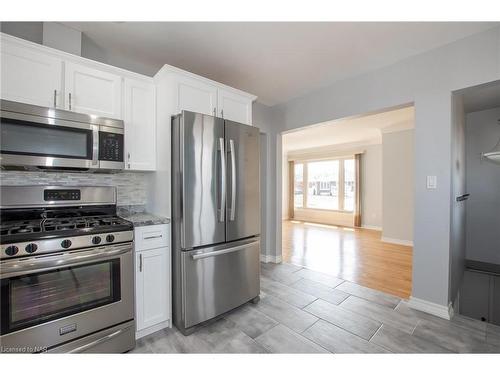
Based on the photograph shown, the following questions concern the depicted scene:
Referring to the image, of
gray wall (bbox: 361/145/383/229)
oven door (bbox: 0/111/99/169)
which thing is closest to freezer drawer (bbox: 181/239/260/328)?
oven door (bbox: 0/111/99/169)

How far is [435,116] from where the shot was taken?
2131 millimetres

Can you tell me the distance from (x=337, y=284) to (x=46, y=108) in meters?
3.43

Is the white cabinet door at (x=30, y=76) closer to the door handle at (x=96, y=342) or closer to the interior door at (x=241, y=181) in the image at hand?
the interior door at (x=241, y=181)

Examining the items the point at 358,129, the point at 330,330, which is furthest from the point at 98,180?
the point at 358,129

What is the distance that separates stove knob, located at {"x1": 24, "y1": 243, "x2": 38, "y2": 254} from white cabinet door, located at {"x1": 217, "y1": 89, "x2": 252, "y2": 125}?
1.77 metres

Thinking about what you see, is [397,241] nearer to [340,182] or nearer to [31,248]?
[340,182]

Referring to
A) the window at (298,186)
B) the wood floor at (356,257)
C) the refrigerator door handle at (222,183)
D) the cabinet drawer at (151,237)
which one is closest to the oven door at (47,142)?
the cabinet drawer at (151,237)

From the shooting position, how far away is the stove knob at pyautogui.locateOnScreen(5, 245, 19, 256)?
47.8 inches

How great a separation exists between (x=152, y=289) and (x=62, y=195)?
1.11 meters

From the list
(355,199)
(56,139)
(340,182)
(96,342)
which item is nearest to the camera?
(96,342)

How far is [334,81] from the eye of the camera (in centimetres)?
284

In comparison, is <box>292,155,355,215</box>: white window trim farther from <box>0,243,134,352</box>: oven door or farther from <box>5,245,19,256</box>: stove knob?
<box>5,245,19,256</box>: stove knob
